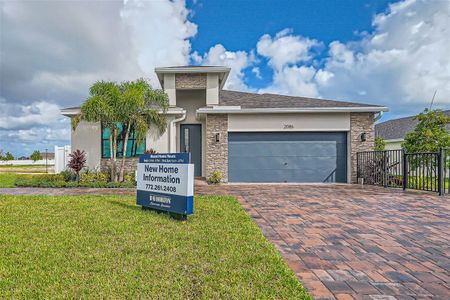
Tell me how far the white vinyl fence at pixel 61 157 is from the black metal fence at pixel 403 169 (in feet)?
45.9

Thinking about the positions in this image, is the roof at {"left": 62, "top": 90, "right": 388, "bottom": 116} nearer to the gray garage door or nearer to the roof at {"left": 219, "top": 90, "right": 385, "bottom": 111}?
the roof at {"left": 219, "top": 90, "right": 385, "bottom": 111}

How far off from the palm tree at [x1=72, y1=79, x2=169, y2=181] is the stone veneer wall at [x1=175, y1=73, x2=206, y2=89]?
1523 mm

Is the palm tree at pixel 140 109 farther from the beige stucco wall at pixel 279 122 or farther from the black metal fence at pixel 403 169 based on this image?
the black metal fence at pixel 403 169

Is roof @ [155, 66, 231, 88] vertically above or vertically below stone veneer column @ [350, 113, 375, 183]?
above

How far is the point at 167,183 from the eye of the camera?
19.0 ft

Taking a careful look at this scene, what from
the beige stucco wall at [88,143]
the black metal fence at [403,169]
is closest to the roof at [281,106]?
the beige stucco wall at [88,143]

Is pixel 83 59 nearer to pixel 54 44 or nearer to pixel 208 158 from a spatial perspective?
pixel 54 44

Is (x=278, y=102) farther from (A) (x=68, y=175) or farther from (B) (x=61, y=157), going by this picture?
(B) (x=61, y=157)

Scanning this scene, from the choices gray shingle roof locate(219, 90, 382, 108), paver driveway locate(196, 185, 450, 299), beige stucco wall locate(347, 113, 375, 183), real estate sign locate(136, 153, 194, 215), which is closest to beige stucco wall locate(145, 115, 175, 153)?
gray shingle roof locate(219, 90, 382, 108)

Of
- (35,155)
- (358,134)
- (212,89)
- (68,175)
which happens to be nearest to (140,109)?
(212,89)

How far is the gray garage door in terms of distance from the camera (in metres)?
11.7

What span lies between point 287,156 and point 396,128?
19.3m

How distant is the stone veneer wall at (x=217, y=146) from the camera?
1158cm

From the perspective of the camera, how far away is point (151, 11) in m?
12.2
